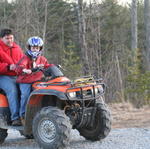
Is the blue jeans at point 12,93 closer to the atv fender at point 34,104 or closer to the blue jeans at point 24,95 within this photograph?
the blue jeans at point 24,95

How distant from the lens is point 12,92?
295 inches

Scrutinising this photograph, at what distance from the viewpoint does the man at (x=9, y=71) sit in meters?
7.45

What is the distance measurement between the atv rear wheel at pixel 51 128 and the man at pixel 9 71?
0.75m

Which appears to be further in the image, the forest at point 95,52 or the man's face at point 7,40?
the forest at point 95,52

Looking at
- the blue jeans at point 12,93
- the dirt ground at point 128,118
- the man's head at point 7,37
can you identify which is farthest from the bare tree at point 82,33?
the blue jeans at point 12,93

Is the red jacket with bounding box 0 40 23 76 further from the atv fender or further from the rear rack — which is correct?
the rear rack

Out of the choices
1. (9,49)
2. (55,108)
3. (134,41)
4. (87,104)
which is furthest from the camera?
(134,41)

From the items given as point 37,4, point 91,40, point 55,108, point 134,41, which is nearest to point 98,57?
point 91,40

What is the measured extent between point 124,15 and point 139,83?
2365 centimetres

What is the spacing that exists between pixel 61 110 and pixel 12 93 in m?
1.23

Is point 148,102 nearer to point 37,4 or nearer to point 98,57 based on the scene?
point 98,57

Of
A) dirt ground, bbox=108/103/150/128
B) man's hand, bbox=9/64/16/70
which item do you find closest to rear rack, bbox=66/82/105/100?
man's hand, bbox=9/64/16/70

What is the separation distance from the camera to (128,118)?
35.6 ft

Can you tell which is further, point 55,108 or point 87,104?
point 87,104
